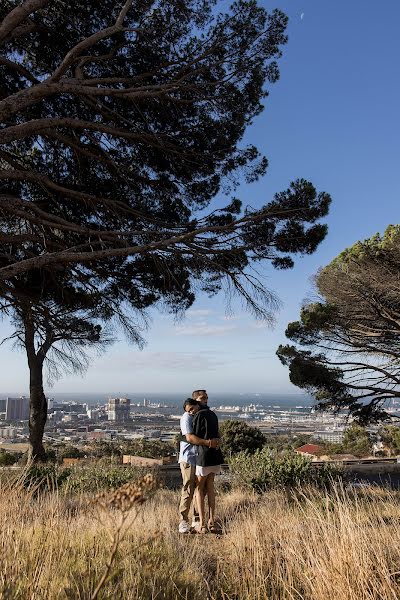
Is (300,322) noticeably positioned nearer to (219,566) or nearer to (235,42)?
(235,42)

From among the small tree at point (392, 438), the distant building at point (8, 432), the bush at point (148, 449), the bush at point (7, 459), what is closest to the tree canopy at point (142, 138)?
the bush at point (7, 459)

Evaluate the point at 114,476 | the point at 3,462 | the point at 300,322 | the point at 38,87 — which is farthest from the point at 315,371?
the point at 3,462

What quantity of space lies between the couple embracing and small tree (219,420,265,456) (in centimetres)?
1648

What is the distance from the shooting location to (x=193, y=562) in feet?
11.9

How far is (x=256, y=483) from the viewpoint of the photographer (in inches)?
344

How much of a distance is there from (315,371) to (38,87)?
9.95 meters

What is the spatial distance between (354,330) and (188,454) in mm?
10042

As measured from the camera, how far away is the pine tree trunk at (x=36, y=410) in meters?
13.7

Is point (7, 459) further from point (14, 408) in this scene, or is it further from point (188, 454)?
point (188, 454)

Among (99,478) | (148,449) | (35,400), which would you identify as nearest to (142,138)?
(99,478)

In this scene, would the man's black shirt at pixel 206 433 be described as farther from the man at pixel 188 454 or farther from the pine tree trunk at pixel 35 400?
the pine tree trunk at pixel 35 400

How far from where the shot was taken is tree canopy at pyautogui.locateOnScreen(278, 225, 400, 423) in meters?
13.1

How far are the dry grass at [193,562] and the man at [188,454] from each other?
109 cm

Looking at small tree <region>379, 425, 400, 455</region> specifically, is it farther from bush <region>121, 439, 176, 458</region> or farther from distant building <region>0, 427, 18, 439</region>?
distant building <region>0, 427, 18, 439</region>
